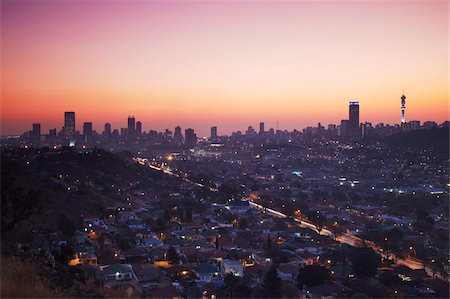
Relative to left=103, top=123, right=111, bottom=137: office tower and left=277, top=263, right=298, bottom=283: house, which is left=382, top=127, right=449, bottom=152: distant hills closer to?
left=277, top=263, right=298, bottom=283: house

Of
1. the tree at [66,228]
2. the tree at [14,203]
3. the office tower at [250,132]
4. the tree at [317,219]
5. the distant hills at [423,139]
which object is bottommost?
the tree at [317,219]

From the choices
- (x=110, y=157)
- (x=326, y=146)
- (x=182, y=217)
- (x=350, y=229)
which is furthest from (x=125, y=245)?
(x=326, y=146)

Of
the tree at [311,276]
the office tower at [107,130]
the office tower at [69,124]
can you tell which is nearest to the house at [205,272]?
the tree at [311,276]

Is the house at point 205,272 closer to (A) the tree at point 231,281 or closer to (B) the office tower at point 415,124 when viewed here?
(A) the tree at point 231,281

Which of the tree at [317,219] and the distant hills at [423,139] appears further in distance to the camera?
the distant hills at [423,139]

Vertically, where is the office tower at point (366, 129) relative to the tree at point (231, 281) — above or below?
above

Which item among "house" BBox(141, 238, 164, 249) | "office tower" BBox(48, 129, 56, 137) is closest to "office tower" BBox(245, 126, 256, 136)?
"office tower" BBox(48, 129, 56, 137)

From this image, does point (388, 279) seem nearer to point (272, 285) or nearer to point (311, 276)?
point (311, 276)
